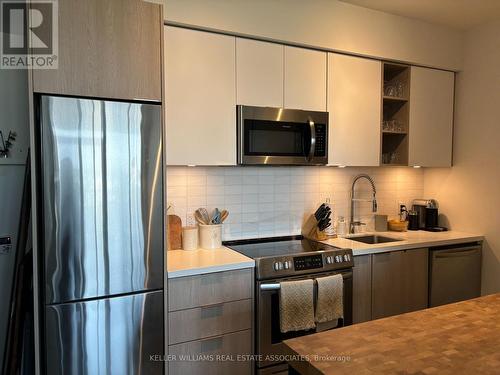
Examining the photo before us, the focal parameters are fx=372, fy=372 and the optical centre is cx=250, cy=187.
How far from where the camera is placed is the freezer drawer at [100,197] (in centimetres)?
169

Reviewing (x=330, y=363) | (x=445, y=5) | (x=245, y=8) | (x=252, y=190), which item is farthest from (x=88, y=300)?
(x=445, y=5)

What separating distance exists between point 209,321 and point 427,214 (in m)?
2.35

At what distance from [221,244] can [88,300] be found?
1051mm

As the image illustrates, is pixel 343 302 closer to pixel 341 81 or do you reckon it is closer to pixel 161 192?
pixel 161 192

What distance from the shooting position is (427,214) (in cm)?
343

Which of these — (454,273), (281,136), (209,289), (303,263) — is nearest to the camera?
(209,289)

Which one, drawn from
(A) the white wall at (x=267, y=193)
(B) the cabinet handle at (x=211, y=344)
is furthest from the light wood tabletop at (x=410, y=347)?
(A) the white wall at (x=267, y=193)

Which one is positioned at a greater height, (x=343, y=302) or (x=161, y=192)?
(x=161, y=192)

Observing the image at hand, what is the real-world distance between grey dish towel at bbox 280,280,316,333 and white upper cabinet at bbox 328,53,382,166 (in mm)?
1001

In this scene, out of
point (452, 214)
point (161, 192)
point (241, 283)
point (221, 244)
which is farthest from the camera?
point (452, 214)

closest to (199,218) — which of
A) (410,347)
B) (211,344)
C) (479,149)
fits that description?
(211,344)

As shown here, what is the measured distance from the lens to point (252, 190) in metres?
2.84

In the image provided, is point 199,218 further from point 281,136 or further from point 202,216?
point 281,136

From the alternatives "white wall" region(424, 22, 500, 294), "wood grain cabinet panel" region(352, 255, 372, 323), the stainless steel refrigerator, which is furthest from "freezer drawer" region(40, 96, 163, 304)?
"white wall" region(424, 22, 500, 294)
